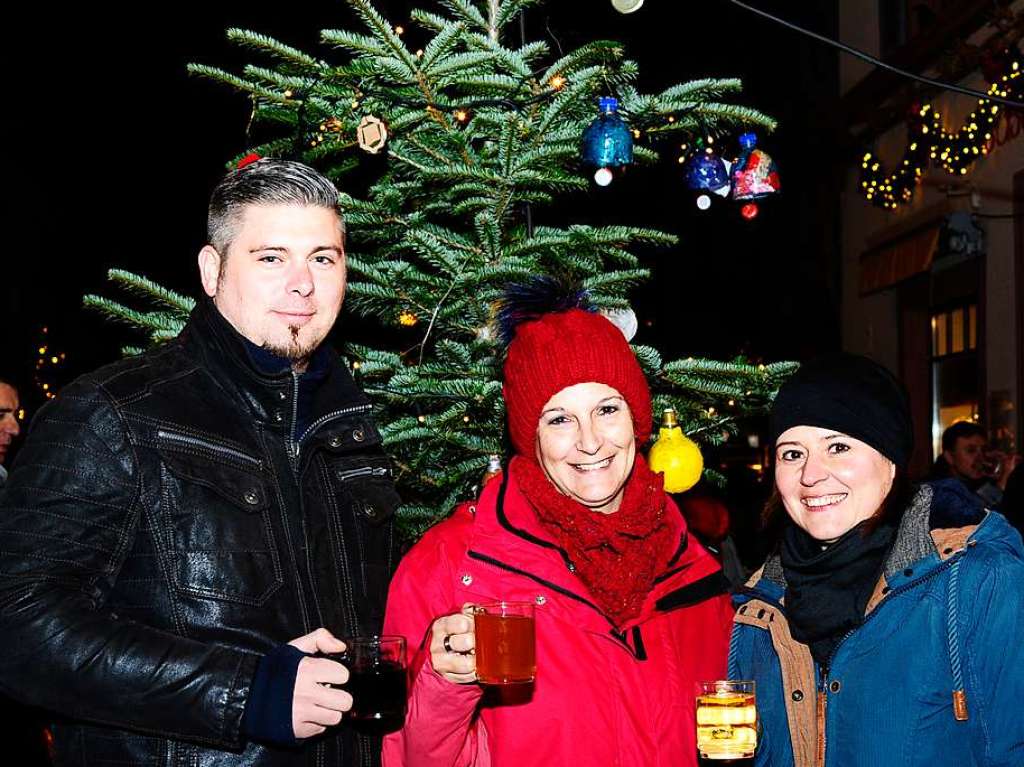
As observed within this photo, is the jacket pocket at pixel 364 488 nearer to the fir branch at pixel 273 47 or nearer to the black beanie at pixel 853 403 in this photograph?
the black beanie at pixel 853 403

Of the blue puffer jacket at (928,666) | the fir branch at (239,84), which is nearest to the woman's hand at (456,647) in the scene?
the blue puffer jacket at (928,666)

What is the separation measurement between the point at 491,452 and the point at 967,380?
36.3ft

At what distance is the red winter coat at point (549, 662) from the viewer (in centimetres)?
265

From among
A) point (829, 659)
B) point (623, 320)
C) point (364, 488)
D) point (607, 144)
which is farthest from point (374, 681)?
point (607, 144)

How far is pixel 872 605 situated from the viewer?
2.60 m

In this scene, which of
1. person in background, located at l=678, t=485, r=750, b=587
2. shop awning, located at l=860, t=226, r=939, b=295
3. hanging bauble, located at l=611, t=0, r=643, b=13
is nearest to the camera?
hanging bauble, located at l=611, t=0, r=643, b=13

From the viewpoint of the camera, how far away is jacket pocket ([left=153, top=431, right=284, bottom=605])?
7.72ft

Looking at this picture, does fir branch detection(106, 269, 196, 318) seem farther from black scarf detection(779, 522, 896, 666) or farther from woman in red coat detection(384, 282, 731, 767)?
black scarf detection(779, 522, 896, 666)

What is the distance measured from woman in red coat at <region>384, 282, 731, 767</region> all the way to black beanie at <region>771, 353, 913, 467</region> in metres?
0.47

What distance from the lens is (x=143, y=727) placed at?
86.7 inches

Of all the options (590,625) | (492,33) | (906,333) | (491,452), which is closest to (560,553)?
(590,625)

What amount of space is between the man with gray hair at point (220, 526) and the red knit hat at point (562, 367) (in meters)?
0.44

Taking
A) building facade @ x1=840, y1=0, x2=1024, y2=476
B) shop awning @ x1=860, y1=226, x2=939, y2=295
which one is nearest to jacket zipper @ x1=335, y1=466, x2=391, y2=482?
building facade @ x1=840, y1=0, x2=1024, y2=476

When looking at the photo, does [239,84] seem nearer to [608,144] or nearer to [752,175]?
[608,144]
